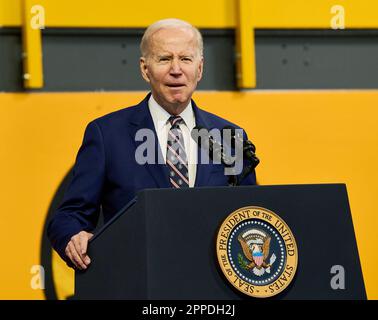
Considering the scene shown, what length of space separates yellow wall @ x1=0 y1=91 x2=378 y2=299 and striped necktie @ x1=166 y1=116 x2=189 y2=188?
1.10 meters

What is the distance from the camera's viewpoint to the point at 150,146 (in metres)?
2.95

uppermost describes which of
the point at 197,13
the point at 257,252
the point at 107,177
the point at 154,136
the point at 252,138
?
the point at 197,13

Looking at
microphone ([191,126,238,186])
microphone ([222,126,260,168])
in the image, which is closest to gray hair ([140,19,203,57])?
microphone ([222,126,260,168])

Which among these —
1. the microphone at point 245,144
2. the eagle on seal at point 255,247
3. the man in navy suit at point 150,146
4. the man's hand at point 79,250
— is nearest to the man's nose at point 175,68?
the man in navy suit at point 150,146

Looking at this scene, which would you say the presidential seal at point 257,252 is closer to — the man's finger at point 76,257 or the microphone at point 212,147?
the microphone at point 212,147

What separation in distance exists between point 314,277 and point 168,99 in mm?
753

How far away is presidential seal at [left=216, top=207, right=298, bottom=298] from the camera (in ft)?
8.13

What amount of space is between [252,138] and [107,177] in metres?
1.31

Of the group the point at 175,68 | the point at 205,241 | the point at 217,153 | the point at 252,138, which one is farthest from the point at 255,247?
the point at 252,138

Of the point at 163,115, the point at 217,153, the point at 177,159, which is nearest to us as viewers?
the point at 217,153

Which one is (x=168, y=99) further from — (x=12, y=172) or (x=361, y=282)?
(x=12, y=172)

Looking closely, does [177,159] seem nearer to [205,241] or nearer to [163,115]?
[163,115]

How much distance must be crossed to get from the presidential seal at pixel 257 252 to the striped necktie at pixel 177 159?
16.2 inches

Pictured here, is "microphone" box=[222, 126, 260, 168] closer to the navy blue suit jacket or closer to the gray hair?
the navy blue suit jacket
